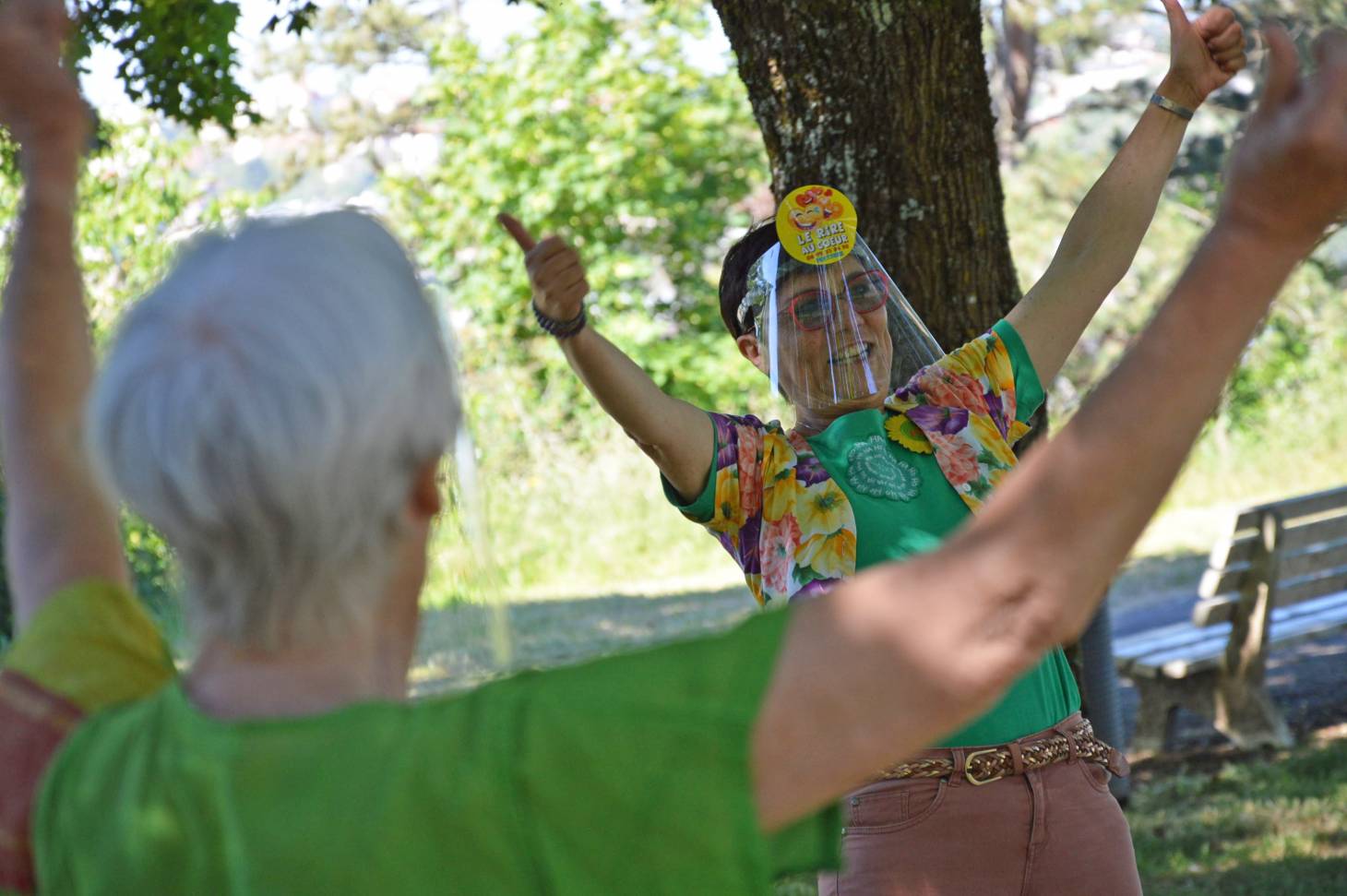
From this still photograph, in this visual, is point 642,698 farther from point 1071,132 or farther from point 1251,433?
point 1071,132

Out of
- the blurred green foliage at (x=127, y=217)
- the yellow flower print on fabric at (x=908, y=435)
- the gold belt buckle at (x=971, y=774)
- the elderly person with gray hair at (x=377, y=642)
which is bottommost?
the gold belt buckle at (x=971, y=774)

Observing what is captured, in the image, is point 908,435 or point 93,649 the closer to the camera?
point 93,649

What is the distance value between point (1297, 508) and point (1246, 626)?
22.6 inches

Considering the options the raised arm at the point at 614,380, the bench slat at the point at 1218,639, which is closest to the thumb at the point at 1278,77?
the raised arm at the point at 614,380

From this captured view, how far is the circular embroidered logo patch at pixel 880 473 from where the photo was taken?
2.40 metres

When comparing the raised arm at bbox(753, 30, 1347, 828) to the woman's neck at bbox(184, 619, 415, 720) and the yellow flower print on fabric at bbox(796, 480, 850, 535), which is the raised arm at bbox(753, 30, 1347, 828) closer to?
the woman's neck at bbox(184, 619, 415, 720)

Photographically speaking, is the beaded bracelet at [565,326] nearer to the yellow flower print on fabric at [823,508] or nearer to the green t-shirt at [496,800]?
the yellow flower print on fabric at [823,508]

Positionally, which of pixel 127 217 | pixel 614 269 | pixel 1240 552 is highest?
pixel 614 269

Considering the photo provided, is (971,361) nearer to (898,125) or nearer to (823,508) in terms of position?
(823,508)

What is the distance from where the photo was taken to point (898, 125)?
11.0 feet

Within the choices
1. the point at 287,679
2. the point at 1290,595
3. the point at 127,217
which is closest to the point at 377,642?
the point at 287,679

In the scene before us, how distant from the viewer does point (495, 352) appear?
1330 centimetres

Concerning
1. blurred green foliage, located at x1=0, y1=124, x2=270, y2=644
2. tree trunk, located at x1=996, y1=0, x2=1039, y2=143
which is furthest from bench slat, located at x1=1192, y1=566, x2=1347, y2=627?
tree trunk, located at x1=996, y1=0, x2=1039, y2=143

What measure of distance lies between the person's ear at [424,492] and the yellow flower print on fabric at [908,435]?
1.41 m
